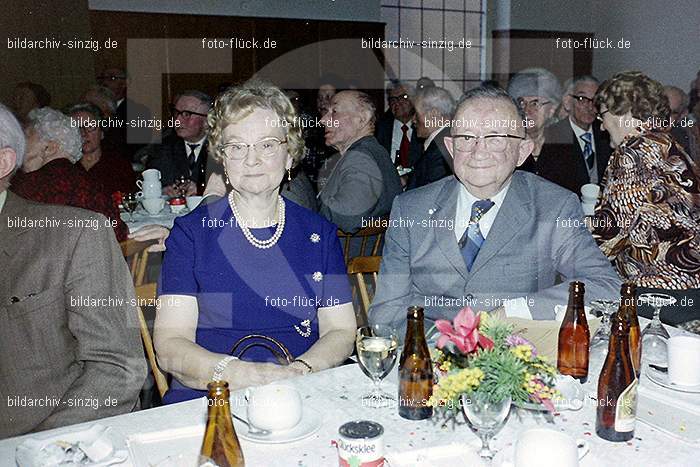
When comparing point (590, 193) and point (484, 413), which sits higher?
point (590, 193)

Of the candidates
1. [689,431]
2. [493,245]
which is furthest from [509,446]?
[493,245]

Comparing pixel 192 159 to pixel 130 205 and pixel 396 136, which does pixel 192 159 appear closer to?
pixel 130 205

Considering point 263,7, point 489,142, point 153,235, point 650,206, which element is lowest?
point 153,235

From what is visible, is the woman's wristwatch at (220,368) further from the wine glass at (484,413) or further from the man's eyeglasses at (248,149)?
the wine glass at (484,413)

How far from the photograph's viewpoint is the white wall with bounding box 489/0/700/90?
761cm

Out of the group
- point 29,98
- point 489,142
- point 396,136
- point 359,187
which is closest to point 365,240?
point 359,187

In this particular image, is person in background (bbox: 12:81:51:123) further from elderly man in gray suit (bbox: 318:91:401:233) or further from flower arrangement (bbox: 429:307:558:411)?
flower arrangement (bbox: 429:307:558:411)

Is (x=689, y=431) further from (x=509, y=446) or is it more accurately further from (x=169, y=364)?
(x=169, y=364)

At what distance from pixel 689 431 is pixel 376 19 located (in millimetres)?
8395

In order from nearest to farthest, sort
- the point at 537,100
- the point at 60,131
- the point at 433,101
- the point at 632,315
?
the point at 632,315
the point at 60,131
the point at 537,100
the point at 433,101

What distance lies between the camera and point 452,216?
7.77 ft

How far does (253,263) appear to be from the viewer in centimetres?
215

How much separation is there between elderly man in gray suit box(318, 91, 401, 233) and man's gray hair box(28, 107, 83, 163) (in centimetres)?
132

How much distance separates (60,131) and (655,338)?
8.90 feet
